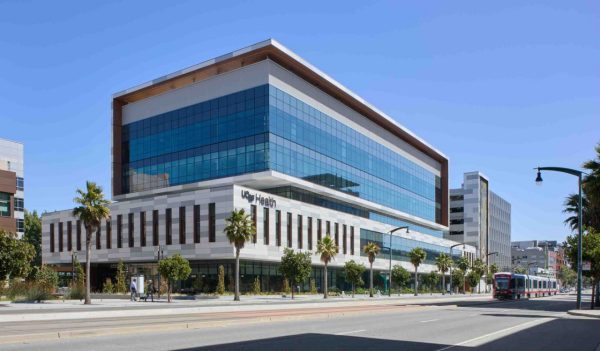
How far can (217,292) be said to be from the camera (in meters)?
67.3

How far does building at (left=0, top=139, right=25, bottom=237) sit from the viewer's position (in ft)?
253

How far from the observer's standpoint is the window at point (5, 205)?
77375mm

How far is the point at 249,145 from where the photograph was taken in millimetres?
75375

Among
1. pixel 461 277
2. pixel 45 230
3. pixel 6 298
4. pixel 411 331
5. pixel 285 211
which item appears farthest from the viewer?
pixel 461 277

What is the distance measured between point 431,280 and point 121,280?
6563 centimetres

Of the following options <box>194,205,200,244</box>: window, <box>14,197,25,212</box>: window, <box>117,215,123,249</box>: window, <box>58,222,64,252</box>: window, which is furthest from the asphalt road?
<box>14,197,25,212</box>: window

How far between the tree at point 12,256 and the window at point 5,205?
113 ft

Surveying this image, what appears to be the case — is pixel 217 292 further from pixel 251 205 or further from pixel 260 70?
pixel 260 70

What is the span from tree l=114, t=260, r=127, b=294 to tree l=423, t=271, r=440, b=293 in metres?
62.9

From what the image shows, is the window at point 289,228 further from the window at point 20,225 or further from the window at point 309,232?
the window at point 20,225

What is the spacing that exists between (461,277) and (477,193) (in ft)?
144

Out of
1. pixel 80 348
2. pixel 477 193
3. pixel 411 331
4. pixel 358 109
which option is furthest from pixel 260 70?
pixel 477 193

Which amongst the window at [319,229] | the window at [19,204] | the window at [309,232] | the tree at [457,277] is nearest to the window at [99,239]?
the window at [19,204]

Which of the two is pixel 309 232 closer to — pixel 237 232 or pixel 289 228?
pixel 289 228
